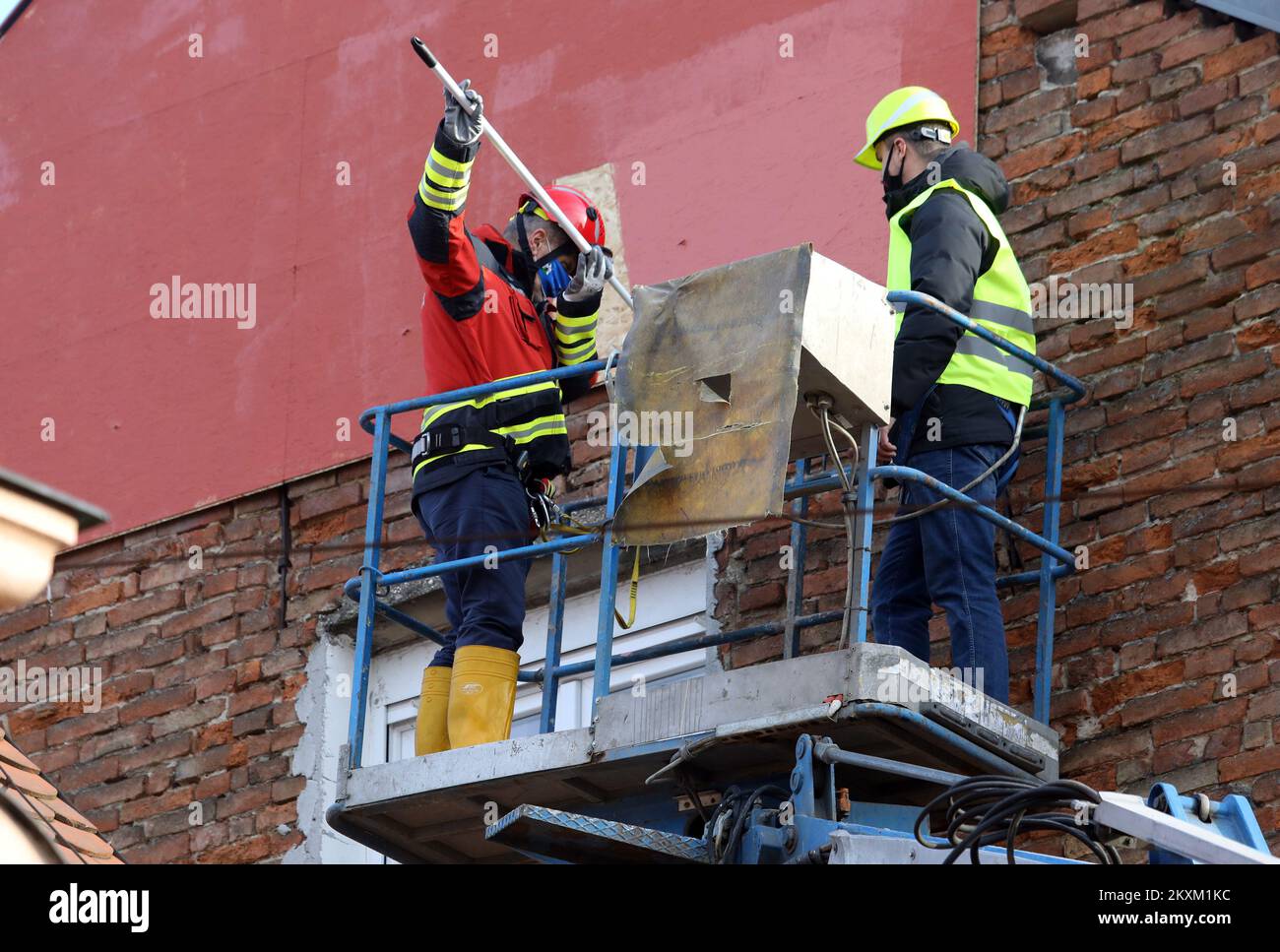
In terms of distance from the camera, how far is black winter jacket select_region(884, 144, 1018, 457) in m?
7.25

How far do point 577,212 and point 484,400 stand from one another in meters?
0.85

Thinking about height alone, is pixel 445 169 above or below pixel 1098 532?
above

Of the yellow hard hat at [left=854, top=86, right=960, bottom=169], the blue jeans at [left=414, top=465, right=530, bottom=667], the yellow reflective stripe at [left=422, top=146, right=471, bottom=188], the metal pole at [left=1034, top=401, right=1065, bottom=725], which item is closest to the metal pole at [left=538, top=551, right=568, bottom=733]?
the blue jeans at [left=414, top=465, right=530, bottom=667]

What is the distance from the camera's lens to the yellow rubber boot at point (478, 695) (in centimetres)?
741

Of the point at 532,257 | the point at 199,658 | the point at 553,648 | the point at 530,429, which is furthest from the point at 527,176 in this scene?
the point at 199,658

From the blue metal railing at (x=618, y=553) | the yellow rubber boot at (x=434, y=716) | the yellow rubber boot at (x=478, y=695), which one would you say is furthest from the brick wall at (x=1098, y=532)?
the yellow rubber boot at (x=478, y=695)

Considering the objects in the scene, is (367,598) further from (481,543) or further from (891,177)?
(891,177)

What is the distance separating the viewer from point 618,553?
7.21 metres

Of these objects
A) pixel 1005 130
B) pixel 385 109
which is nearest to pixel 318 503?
pixel 385 109

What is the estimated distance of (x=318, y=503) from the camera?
9.77 metres

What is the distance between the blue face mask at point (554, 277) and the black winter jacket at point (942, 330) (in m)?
1.18

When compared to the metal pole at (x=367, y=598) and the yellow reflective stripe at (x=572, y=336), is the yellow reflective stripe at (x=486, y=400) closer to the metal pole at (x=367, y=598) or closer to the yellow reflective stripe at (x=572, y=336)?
the metal pole at (x=367, y=598)
